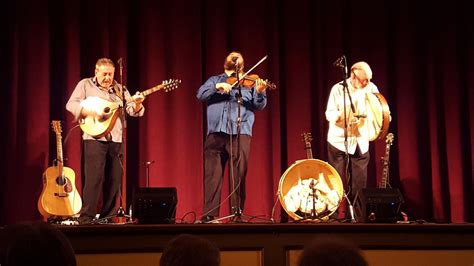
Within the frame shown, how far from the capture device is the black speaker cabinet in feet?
17.6

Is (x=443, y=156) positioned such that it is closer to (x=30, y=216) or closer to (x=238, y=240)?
(x=238, y=240)

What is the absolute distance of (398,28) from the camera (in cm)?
841

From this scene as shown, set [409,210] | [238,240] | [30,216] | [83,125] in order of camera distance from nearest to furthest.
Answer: [238,240]
[83,125]
[30,216]
[409,210]

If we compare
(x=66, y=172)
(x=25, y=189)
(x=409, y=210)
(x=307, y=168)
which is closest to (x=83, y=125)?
(x=66, y=172)

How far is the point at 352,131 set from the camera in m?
6.76

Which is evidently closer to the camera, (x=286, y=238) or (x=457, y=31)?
(x=286, y=238)

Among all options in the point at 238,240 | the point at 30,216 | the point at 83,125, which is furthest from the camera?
the point at 30,216

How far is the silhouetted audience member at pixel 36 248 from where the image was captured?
1.82m

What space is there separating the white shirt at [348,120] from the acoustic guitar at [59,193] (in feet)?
8.85

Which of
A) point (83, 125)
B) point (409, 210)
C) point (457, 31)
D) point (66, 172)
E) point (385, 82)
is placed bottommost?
point (409, 210)

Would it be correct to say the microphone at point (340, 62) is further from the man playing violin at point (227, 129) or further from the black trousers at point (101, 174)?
the black trousers at point (101, 174)

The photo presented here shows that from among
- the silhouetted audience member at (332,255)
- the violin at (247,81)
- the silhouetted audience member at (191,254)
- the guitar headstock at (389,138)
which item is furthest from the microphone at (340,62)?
the silhouetted audience member at (332,255)

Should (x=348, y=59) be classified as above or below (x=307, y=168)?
above

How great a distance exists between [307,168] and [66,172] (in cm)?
246
